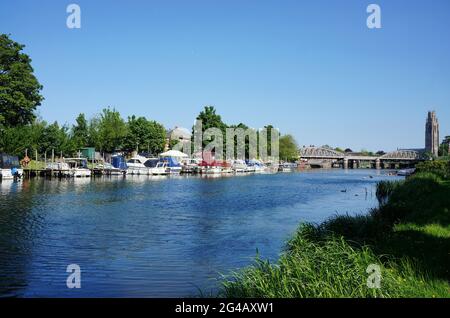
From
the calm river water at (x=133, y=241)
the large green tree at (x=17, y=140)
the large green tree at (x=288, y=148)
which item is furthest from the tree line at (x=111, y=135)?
the large green tree at (x=288, y=148)

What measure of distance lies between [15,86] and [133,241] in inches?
2119

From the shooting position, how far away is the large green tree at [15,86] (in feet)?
220

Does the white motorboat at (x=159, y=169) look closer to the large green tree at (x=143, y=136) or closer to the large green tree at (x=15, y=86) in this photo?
the large green tree at (x=143, y=136)

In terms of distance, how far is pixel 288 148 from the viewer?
19025 centimetres

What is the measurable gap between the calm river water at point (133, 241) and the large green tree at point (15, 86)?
99.6 ft

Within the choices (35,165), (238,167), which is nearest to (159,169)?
(35,165)

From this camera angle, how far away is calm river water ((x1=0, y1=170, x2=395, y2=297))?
15211 mm

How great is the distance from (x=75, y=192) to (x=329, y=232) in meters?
34.3

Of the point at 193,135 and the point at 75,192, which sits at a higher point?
the point at 193,135

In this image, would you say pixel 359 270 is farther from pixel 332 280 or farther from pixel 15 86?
pixel 15 86

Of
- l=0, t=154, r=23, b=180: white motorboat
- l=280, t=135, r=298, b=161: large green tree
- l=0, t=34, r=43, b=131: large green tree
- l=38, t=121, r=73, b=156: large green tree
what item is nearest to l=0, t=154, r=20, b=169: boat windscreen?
l=0, t=154, r=23, b=180: white motorboat

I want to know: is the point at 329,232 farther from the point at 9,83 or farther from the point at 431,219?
the point at 9,83
